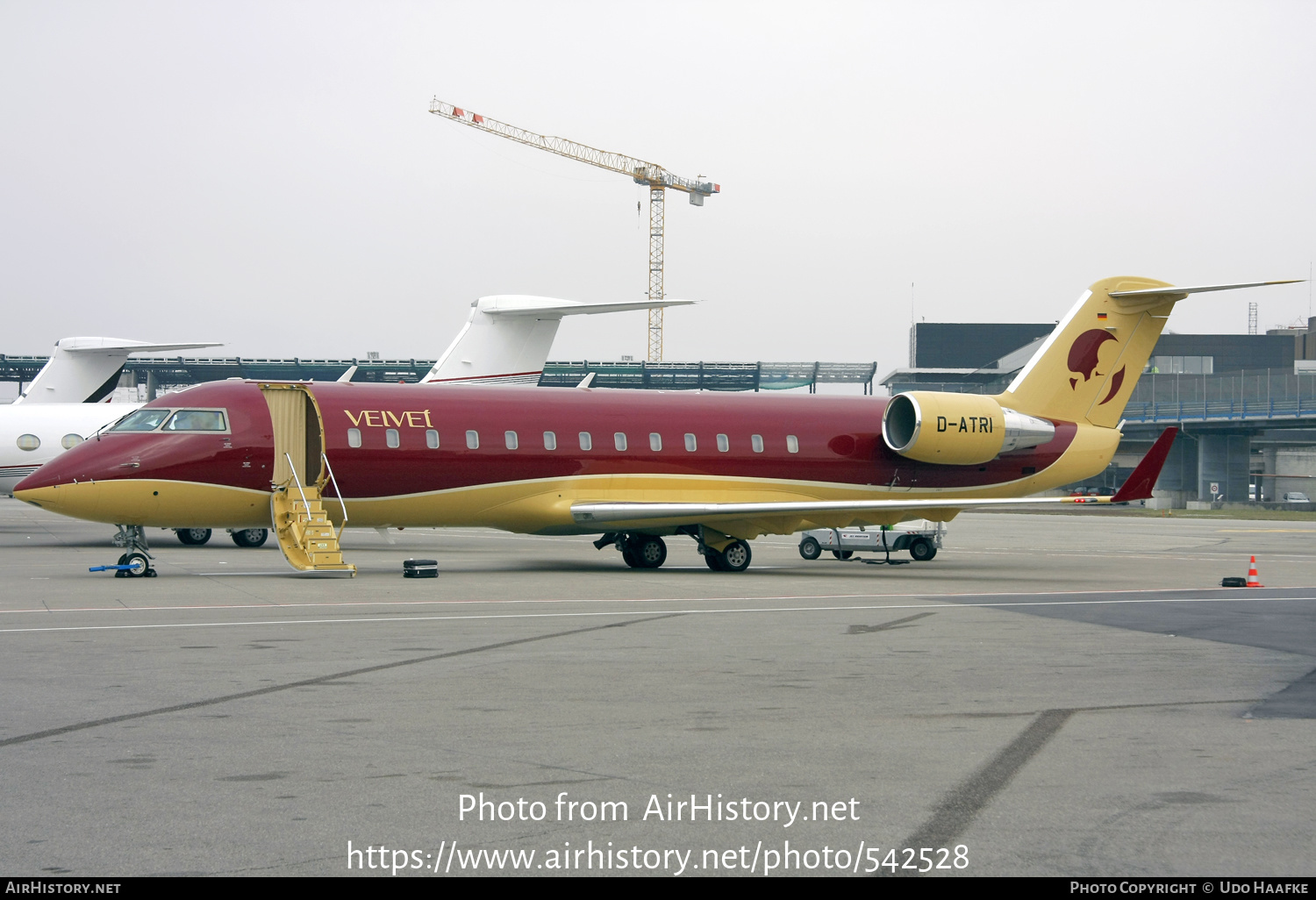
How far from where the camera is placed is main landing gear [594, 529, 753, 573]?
25.5 m

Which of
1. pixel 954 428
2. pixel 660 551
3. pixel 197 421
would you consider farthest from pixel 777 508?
pixel 197 421

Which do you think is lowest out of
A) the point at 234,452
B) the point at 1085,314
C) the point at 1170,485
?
the point at 1170,485

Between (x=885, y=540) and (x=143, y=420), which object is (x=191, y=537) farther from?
(x=885, y=540)

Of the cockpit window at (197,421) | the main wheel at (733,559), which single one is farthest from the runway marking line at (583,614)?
the cockpit window at (197,421)

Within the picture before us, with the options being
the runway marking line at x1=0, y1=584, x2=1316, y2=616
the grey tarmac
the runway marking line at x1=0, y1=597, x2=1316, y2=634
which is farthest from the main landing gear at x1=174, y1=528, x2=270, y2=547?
the runway marking line at x1=0, y1=597, x2=1316, y2=634

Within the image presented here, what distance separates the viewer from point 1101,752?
26.5 ft

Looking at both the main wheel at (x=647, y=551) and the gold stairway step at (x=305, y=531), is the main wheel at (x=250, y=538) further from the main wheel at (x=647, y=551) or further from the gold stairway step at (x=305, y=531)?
the main wheel at (x=647, y=551)

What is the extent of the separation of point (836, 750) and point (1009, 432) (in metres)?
21.5

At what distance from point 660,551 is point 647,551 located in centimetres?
31

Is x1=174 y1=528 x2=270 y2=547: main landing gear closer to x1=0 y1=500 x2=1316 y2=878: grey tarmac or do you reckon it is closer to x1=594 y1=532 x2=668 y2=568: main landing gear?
x1=594 y1=532 x2=668 y2=568: main landing gear

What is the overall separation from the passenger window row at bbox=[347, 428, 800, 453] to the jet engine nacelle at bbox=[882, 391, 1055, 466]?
2.56 m

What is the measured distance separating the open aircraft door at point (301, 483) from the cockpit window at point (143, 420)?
75.1 inches
